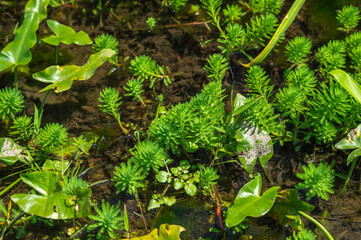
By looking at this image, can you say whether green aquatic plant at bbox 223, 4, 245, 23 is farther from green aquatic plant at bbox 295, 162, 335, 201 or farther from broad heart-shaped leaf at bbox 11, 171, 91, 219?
broad heart-shaped leaf at bbox 11, 171, 91, 219

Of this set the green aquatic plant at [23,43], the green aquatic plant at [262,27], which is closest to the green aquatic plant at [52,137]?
the green aquatic plant at [23,43]

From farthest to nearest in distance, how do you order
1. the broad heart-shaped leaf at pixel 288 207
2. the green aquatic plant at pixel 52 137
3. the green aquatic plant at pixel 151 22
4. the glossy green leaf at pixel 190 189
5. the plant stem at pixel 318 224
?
1. the green aquatic plant at pixel 151 22
2. the green aquatic plant at pixel 52 137
3. the glossy green leaf at pixel 190 189
4. the broad heart-shaped leaf at pixel 288 207
5. the plant stem at pixel 318 224

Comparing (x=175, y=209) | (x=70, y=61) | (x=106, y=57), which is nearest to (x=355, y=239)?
(x=175, y=209)

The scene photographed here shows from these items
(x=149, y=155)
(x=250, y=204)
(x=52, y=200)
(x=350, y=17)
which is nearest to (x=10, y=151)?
(x=52, y=200)

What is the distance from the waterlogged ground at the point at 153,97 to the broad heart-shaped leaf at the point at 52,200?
0.33 metres

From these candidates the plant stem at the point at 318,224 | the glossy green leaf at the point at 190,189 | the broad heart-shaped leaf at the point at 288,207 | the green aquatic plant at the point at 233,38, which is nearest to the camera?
the plant stem at the point at 318,224

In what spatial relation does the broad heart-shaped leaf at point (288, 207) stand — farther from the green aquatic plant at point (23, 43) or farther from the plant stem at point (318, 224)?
the green aquatic plant at point (23, 43)

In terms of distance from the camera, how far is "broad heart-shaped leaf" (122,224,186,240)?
233 cm

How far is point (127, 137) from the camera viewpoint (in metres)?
2.90

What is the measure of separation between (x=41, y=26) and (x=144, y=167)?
193 centimetres

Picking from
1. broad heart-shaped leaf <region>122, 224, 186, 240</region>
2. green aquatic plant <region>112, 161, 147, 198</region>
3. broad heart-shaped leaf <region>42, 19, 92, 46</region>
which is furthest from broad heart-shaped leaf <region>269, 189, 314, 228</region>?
broad heart-shaped leaf <region>42, 19, 92, 46</region>

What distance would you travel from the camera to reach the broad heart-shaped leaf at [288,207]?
7.54 ft

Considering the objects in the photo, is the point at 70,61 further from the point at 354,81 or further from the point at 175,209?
the point at 354,81

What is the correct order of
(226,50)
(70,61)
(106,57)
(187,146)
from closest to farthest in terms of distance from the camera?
1. (187,146)
2. (106,57)
3. (226,50)
4. (70,61)
